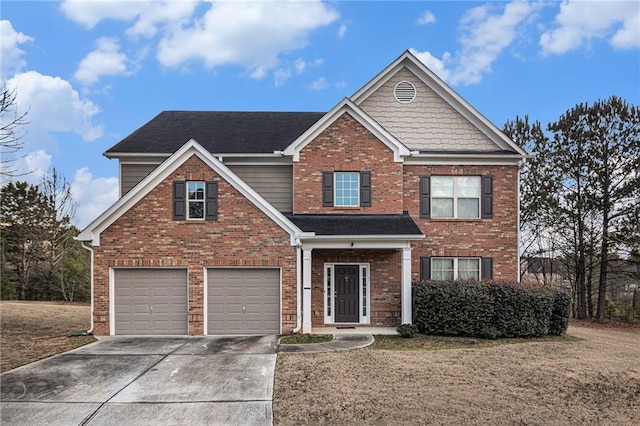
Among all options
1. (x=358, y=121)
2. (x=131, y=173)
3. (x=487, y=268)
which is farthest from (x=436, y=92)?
(x=131, y=173)

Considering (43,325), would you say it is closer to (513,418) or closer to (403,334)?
(403,334)

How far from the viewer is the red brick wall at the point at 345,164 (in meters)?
15.6

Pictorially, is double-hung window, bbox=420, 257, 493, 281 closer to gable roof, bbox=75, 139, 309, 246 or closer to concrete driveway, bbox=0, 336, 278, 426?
gable roof, bbox=75, 139, 309, 246

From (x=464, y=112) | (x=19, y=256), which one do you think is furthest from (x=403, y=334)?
(x=19, y=256)

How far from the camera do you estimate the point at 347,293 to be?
1568 centimetres

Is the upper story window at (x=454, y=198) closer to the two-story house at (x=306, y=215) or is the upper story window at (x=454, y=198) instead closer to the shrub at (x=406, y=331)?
the two-story house at (x=306, y=215)

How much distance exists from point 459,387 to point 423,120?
1100 centimetres

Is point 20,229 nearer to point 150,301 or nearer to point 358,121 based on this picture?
point 150,301

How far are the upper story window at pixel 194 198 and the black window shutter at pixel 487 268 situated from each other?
9422 millimetres

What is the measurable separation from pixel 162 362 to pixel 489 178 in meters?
12.2

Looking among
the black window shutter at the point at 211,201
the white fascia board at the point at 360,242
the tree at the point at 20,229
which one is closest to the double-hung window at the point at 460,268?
the white fascia board at the point at 360,242

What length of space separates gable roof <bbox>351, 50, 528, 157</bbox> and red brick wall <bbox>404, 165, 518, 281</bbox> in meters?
1.34

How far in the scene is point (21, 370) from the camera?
32.2 ft

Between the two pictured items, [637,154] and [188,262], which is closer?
[188,262]
